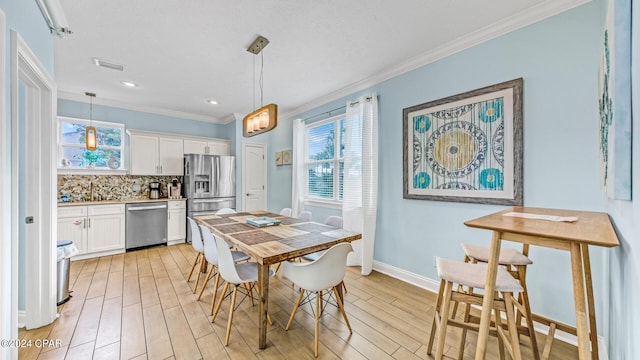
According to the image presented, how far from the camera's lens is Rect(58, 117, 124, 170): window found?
3920 mm

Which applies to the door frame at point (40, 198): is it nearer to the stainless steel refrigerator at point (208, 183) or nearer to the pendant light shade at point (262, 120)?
the pendant light shade at point (262, 120)

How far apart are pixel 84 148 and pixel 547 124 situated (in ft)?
20.4

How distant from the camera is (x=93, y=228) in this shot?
12.1 ft

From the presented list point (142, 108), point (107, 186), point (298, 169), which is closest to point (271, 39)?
point (298, 169)

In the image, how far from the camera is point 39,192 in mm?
1932

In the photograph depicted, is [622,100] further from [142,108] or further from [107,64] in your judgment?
[142,108]

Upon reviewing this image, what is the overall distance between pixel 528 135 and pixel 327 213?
2767 millimetres

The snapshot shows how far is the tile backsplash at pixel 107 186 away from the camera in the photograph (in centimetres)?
395

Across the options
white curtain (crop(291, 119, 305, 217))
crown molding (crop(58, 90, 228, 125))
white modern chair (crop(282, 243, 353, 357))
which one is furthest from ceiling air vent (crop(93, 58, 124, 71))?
white modern chair (crop(282, 243, 353, 357))

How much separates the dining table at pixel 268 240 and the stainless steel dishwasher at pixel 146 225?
1.99 metres

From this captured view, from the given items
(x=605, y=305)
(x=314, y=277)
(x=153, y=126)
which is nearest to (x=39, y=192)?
(x=314, y=277)

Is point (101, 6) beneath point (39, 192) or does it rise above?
above

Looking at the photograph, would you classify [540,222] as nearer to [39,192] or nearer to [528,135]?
[528,135]

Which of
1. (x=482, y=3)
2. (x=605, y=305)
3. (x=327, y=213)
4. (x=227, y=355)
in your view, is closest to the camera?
(x=605, y=305)
